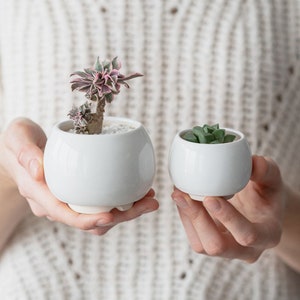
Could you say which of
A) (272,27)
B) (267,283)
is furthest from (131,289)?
(272,27)

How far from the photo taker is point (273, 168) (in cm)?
74

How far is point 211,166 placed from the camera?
0.65 metres

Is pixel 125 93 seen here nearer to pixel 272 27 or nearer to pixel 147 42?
pixel 147 42

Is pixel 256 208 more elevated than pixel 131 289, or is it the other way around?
pixel 256 208

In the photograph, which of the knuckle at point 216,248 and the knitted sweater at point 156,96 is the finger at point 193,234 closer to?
the knuckle at point 216,248

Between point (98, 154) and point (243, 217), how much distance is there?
0.19 meters

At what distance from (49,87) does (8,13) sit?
139 millimetres

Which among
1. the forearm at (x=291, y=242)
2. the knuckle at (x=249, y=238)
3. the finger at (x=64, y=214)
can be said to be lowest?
the forearm at (x=291, y=242)

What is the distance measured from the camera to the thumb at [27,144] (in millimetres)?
682

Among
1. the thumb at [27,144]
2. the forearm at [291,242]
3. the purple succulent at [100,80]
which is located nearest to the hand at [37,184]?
the thumb at [27,144]

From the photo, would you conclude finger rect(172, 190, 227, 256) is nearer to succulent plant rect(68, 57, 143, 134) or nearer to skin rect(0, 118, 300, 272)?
skin rect(0, 118, 300, 272)

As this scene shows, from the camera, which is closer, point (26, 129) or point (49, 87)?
point (26, 129)

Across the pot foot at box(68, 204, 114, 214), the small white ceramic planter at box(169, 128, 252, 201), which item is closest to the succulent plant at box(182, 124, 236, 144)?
the small white ceramic planter at box(169, 128, 252, 201)

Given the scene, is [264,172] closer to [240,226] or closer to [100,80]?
[240,226]
